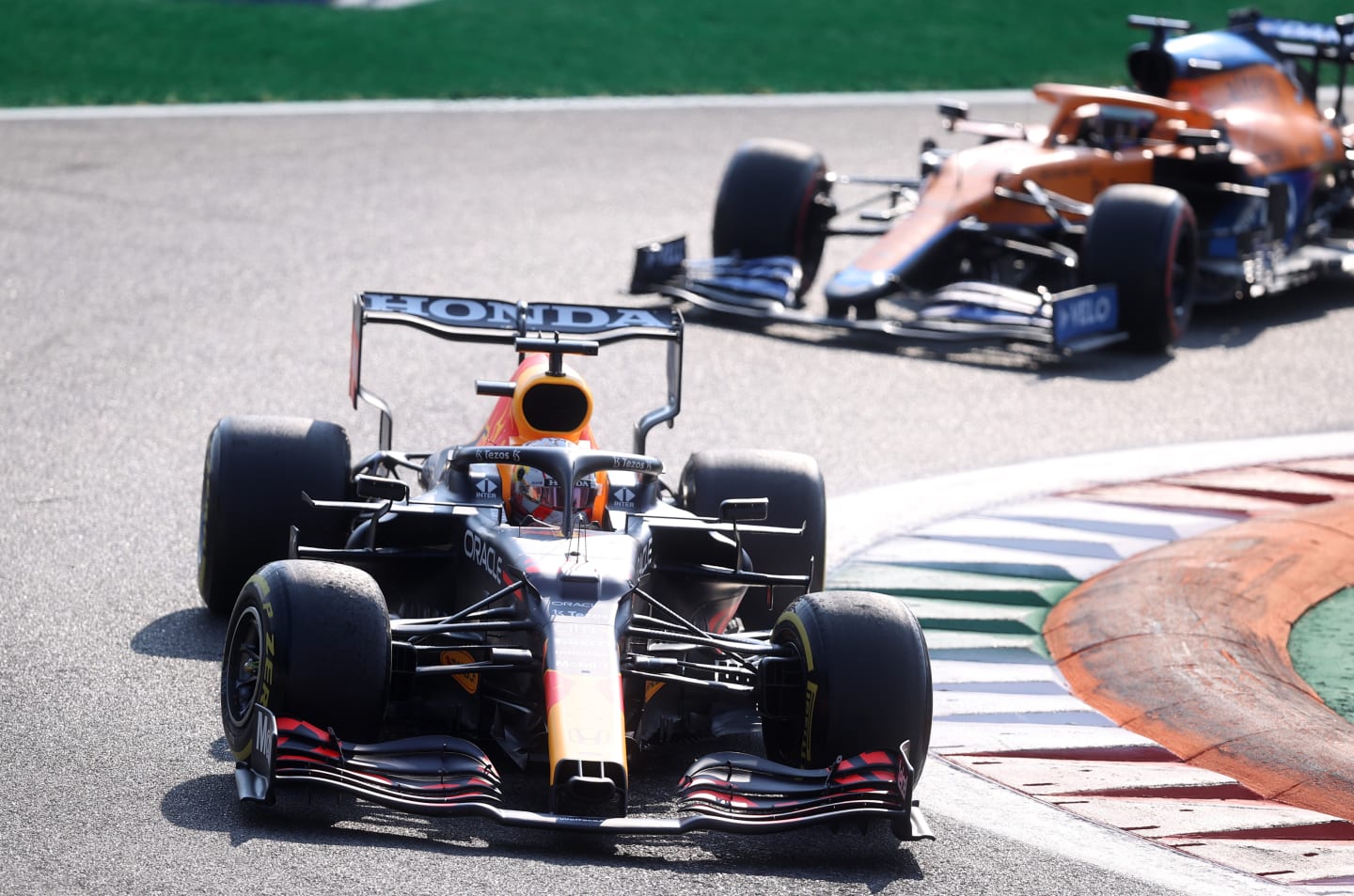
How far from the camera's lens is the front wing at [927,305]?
13203mm

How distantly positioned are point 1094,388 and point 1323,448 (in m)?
1.73

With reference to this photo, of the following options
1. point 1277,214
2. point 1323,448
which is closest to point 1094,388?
point 1323,448

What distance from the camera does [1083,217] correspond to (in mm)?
14477

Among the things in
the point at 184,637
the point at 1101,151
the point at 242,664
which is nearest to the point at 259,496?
the point at 184,637

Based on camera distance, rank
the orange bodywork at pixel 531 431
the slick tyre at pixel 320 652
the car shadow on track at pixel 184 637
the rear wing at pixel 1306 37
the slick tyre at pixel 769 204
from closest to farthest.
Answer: the slick tyre at pixel 320 652 < the orange bodywork at pixel 531 431 < the car shadow on track at pixel 184 637 < the slick tyre at pixel 769 204 < the rear wing at pixel 1306 37

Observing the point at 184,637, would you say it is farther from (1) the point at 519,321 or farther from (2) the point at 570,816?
(2) the point at 570,816

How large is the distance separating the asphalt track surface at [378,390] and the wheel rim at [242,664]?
0.26 m

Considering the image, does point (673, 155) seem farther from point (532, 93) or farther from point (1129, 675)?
point (1129, 675)

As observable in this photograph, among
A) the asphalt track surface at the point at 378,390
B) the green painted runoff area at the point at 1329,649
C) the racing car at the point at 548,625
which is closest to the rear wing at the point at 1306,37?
the asphalt track surface at the point at 378,390

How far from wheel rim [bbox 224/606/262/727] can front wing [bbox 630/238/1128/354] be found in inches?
302

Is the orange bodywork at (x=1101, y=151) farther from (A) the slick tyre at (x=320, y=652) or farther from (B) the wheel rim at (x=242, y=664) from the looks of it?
(A) the slick tyre at (x=320, y=652)

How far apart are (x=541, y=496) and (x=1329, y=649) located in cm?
344

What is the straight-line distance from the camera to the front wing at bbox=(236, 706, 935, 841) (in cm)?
561

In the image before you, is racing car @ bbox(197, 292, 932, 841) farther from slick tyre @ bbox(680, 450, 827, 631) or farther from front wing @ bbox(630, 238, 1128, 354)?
front wing @ bbox(630, 238, 1128, 354)
